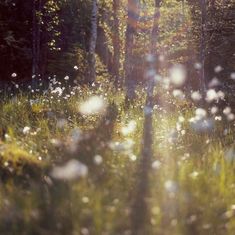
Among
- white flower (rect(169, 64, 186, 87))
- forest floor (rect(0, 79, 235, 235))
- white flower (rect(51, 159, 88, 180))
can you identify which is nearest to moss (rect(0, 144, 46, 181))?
forest floor (rect(0, 79, 235, 235))

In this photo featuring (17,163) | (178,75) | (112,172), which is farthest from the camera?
(178,75)

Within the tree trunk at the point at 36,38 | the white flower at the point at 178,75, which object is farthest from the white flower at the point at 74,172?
the white flower at the point at 178,75

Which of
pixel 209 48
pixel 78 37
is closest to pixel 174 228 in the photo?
pixel 209 48

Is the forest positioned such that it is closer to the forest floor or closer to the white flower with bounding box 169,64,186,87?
the forest floor

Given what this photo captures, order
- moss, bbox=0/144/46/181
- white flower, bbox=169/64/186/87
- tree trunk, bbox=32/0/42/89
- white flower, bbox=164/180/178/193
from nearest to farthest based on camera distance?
1. white flower, bbox=164/180/178/193
2. moss, bbox=0/144/46/181
3. tree trunk, bbox=32/0/42/89
4. white flower, bbox=169/64/186/87

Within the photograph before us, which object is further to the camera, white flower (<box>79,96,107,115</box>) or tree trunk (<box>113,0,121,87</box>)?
tree trunk (<box>113,0,121,87</box>)

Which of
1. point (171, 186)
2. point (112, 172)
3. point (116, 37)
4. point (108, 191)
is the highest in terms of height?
point (171, 186)

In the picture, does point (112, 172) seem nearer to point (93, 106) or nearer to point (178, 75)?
point (93, 106)

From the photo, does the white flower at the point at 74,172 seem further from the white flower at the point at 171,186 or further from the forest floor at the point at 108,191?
the white flower at the point at 171,186

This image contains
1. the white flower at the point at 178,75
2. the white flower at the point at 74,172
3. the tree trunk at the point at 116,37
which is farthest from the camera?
the tree trunk at the point at 116,37

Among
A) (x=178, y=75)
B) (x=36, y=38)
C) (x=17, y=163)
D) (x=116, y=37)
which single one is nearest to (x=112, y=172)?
(x=17, y=163)

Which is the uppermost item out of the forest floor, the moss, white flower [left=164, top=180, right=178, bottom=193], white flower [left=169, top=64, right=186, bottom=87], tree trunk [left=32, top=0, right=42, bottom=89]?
white flower [left=164, top=180, right=178, bottom=193]

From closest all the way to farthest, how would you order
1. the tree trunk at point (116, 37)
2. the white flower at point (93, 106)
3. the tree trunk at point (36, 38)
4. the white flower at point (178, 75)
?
the white flower at point (93, 106)
the tree trunk at point (36, 38)
the white flower at point (178, 75)
the tree trunk at point (116, 37)

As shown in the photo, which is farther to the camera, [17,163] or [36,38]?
[36,38]
